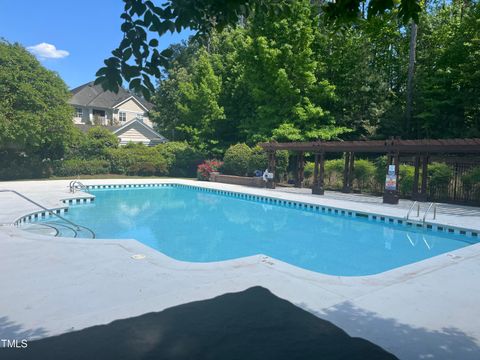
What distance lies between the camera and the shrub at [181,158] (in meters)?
30.6

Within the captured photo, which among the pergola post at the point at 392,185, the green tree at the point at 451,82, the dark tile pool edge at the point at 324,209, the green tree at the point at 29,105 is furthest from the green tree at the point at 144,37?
the green tree at the point at 29,105

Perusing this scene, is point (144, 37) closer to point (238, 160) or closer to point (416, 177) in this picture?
point (416, 177)

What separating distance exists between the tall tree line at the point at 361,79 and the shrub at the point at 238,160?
1694 millimetres

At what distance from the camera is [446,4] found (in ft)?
87.9

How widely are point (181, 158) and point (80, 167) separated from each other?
25.1ft

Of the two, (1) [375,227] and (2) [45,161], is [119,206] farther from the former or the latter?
(2) [45,161]

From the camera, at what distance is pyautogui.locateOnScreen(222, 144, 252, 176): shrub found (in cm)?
2478

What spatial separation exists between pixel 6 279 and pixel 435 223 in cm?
1128

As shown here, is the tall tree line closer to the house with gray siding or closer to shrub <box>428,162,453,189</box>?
shrub <box>428,162,453,189</box>

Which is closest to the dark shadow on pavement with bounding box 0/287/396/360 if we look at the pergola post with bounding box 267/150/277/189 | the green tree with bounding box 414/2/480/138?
the pergola post with bounding box 267/150/277/189

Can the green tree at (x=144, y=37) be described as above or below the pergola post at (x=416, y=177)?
above

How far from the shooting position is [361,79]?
25719 millimetres

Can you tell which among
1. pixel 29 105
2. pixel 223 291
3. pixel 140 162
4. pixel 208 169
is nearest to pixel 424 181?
pixel 223 291

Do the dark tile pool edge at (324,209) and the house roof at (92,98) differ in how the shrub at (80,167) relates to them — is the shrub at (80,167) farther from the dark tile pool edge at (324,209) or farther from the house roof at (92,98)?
the house roof at (92,98)
